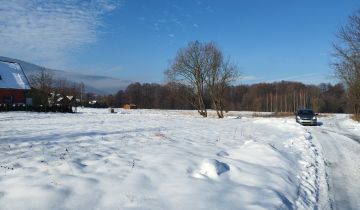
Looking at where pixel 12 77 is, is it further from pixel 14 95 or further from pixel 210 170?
pixel 210 170

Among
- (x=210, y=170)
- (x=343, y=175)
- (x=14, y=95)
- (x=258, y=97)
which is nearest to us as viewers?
(x=210, y=170)

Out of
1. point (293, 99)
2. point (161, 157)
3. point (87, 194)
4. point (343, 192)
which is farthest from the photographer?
point (293, 99)

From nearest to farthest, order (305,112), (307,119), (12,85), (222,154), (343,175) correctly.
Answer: (343,175), (222,154), (307,119), (305,112), (12,85)

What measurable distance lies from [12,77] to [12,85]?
2.34m

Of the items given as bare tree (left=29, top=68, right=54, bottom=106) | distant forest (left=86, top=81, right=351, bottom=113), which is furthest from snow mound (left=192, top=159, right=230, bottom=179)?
distant forest (left=86, top=81, right=351, bottom=113)

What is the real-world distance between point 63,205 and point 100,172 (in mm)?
2356

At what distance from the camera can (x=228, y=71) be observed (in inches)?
2111

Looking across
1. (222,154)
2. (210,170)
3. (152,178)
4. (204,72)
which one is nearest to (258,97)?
(204,72)

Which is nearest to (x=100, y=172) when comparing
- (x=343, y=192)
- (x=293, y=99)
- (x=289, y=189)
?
(x=289, y=189)

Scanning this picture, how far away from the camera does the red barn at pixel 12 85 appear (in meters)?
58.2

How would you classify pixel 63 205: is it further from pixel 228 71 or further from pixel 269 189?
pixel 228 71

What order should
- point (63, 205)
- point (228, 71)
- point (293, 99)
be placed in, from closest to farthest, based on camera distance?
point (63, 205) < point (228, 71) < point (293, 99)

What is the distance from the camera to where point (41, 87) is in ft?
194

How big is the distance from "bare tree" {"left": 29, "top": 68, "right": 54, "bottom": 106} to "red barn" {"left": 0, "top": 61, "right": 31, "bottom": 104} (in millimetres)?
1264
